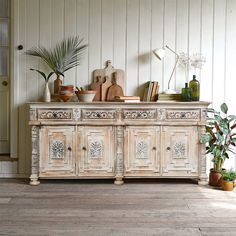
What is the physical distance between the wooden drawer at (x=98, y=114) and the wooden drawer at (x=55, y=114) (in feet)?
0.56

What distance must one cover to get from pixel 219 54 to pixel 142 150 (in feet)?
5.20

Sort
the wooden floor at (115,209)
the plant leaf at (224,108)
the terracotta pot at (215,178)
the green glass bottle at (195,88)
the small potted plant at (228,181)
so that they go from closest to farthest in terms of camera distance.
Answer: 1. the wooden floor at (115,209)
2. the small potted plant at (228,181)
3. the terracotta pot at (215,178)
4. the plant leaf at (224,108)
5. the green glass bottle at (195,88)

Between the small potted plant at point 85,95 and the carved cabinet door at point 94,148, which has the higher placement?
the small potted plant at point 85,95

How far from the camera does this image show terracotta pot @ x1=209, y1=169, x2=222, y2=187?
14.9ft

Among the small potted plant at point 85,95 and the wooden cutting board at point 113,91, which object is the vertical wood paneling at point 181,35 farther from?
the small potted plant at point 85,95

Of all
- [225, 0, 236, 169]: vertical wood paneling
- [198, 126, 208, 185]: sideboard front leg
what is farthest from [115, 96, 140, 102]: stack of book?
[225, 0, 236, 169]: vertical wood paneling

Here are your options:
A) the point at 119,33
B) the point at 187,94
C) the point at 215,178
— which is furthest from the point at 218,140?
the point at 119,33

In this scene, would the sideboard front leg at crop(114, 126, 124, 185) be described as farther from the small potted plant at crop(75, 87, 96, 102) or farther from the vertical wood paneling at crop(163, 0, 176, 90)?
the vertical wood paneling at crop(163, 0, 176, 90)

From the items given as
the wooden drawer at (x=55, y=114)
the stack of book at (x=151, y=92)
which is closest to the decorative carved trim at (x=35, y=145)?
the wooden drawer at (x=55, y=114)

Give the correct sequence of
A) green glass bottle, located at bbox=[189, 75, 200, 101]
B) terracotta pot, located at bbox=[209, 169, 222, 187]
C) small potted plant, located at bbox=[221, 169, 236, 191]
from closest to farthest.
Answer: small potted plant, located at bbox=[221, 169, 236, 191] → terracotta pot, located at bbox=[209, 169, 222, 187] → green glass bottle, located at bbox=[189, 75, 200, 101]

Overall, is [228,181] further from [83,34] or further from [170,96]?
[83,34]

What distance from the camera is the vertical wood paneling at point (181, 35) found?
5008 mm

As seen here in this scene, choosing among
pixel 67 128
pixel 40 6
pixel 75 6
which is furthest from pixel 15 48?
pixel 67 128

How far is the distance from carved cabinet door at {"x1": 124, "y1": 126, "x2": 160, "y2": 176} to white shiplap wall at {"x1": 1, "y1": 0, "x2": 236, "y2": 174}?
0.65 meters
